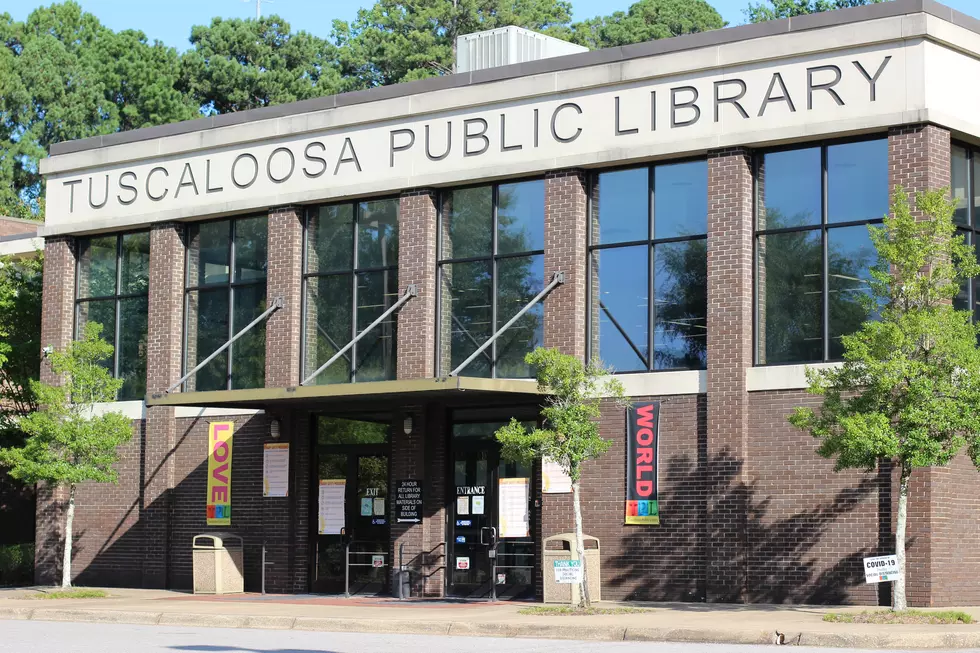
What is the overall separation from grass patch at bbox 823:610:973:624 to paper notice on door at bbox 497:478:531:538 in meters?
7.50

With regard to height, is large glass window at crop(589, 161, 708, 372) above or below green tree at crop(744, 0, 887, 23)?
below

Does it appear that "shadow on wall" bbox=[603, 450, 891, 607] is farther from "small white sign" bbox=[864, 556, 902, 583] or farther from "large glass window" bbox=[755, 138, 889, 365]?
"small white sign" bbox=[864, 556, 902, 583]

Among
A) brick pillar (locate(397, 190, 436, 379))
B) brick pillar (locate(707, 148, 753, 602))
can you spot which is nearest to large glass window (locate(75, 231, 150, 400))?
brick pillar (locate(397, 190, 436, 379))

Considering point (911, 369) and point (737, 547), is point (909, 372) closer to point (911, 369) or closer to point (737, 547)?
point (911, 369)

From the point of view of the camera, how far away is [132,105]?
69.2 metres

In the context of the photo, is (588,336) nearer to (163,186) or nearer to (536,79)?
(536,79)

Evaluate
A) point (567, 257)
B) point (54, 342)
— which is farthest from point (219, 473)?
point (567, 257)

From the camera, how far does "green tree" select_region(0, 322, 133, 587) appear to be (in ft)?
91.8

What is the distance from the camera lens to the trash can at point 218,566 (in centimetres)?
2823

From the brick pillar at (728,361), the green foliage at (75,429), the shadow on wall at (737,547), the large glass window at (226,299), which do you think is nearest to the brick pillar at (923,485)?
the shadow on wall at (737,547)

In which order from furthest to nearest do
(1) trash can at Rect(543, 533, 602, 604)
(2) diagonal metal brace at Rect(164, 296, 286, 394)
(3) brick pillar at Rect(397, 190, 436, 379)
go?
1. (2) diagonal metal brace at Rect(164, 296, 286, 394)
2. (3) brick pillar at Rect(397, 190, 436, 379)
3. (1) trash can at Rect(543, 533, 602, 604)

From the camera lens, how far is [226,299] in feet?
99.3

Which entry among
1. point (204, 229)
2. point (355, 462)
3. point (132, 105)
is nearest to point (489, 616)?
point (355, 462)

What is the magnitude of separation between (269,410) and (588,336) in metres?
6.89
